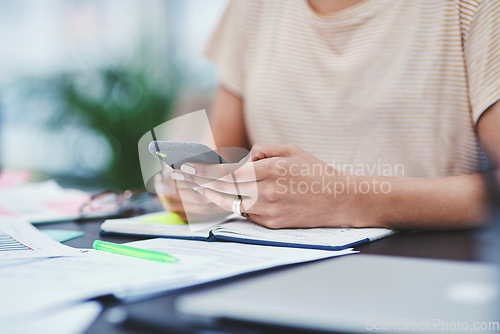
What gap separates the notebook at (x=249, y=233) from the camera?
1.69 feet

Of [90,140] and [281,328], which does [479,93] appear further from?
[90,140]

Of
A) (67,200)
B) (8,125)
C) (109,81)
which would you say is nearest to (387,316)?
(67,200)

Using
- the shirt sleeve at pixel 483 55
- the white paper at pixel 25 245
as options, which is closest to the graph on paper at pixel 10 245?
the white paper at pixel 25 245

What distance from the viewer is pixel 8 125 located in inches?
113

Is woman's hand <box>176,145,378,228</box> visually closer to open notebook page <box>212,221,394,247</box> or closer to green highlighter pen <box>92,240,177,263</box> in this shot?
open notebook page <box>212,221,394,247</box>

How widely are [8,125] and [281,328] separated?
2.99 meters

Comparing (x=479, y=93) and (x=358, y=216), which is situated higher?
(x=479, y=93)

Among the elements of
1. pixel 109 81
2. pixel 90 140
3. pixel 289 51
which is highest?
pixel 289 51

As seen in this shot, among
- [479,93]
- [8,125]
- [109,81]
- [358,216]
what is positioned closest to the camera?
[358,216]

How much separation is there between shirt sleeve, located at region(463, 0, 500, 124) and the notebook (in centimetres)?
30

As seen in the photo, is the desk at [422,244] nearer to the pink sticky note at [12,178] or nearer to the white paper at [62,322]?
the white paper at [62,322]

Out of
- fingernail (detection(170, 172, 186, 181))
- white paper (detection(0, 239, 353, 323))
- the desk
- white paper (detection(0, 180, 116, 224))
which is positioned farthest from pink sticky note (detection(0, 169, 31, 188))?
white paper (detection(0, 239, 353, 323))

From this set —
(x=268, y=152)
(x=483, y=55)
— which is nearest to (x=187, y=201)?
(x=268, y=152)

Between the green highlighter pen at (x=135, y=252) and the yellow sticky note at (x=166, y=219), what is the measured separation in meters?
0.17
